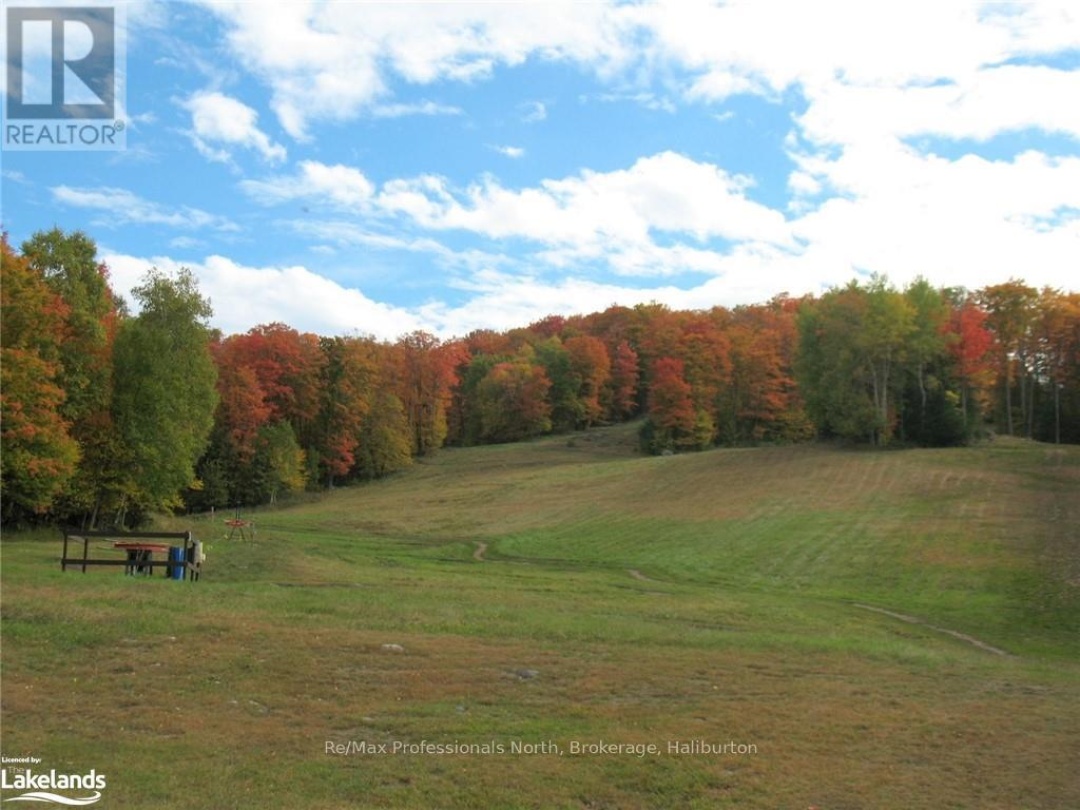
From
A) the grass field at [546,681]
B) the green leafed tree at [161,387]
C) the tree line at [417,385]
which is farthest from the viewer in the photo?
the green leafed tree at [161,387]

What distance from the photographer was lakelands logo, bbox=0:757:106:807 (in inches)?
310

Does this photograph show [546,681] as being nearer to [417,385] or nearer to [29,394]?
[29,394]

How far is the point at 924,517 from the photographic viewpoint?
4631 centimetres

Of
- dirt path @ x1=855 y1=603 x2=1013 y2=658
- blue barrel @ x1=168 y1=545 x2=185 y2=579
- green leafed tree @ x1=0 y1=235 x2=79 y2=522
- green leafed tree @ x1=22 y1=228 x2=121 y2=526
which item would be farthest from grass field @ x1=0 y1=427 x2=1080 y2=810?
green leafed tree @ x1=22 y1=228 x2=121 y2=526

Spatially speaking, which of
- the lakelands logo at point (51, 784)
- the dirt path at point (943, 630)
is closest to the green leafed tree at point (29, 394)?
the lakelands logo at point (51, 784)

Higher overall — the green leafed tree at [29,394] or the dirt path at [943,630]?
the green leafed tree at [29,394]

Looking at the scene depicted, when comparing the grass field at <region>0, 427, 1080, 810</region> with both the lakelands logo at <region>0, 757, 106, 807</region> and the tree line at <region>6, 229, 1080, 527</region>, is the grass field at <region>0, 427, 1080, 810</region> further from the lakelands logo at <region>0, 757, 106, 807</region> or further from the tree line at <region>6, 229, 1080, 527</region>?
the tree line at <region>6, 229, 1080, 527</region>

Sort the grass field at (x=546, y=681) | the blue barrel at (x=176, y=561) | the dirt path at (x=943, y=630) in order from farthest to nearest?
the dirt path at (x=943, y=630) → the blue barrel at (x=176, y=561) → the grass field at (x=546, y=681)

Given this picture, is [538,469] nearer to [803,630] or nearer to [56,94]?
[803,630]

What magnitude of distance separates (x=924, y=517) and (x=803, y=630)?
28536 mm

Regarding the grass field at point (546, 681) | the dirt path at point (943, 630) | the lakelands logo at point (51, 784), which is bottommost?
the dirt path at point (943, 630)

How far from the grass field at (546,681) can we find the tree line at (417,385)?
6.64m

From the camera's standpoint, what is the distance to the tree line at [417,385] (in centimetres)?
3547

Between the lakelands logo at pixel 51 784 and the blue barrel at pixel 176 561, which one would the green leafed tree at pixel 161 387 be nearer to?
the blue barrel at pixel 176 561
